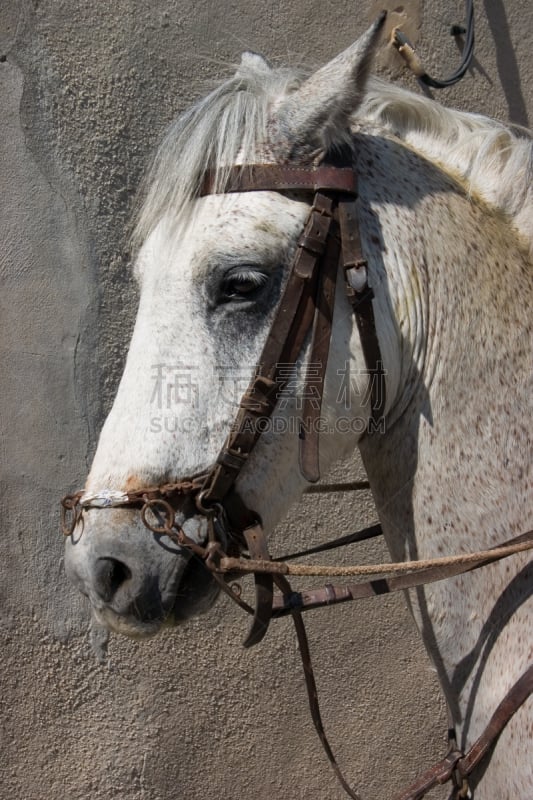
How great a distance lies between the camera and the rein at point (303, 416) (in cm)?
120

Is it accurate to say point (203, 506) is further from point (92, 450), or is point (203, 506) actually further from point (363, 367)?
point (92, 450)

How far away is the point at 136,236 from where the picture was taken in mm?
1429

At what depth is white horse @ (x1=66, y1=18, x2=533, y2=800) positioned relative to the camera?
3.94ft

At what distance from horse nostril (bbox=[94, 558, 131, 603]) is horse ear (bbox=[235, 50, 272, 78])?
1.02 meters

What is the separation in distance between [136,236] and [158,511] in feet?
1.98

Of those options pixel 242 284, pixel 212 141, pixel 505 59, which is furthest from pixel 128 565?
pixel 505 59

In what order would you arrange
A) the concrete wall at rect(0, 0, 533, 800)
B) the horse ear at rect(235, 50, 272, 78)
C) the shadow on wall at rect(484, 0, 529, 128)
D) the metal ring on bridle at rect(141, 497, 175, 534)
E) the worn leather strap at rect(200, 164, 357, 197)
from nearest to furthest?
the metal ring on bridle at rect(141, 497, 175, 534) < the worn leather strap at rect(200, 164, 357, 197) < the horse ear at rect(235, 50, 272, 78) < the concrete wall at rect(0, 0, 533, 800) < the shadow on wall at rect(484, 0, 529, 128)

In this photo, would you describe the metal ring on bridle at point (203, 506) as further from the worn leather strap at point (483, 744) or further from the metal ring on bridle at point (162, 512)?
the worn leather strap at point (483, 744)

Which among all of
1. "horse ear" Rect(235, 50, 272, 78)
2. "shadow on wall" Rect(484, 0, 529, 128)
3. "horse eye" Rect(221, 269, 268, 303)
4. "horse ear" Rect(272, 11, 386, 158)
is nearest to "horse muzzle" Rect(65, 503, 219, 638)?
"horse eye" Rect(221, 269, 268, 303)

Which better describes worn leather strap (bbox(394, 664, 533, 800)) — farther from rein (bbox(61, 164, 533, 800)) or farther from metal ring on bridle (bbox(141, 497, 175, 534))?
metal ring on bridle (bbox(141, 497, 175, 534))

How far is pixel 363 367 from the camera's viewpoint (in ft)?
4.27

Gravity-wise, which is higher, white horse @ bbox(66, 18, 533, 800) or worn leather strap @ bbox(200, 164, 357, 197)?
worn leather strap @ bbox(200, 164, 357, 197)

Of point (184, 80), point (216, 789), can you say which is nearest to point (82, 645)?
point (216, 789)

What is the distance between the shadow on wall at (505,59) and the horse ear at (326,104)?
8.01ft
